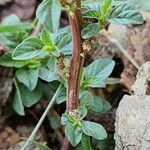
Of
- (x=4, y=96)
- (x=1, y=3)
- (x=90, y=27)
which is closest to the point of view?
(x=90, y=27)

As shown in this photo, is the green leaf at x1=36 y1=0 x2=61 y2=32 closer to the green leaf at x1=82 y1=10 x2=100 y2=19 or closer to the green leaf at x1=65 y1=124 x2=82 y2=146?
the green leaf at x1=82 y1=10 x2=100 y2=19

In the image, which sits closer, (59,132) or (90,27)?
(90,27)

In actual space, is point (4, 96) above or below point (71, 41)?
below

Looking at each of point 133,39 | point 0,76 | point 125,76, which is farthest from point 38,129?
point 133,39

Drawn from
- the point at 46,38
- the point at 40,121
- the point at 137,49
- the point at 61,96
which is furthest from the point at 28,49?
the point at 137,49

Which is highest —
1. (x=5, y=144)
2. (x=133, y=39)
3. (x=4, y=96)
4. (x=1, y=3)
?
(x=1, y=3)

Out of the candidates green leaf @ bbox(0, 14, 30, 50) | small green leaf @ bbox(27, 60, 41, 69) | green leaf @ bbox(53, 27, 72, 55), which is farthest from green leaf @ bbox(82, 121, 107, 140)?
green leaf @ bbox(0, 14, 30, 50)

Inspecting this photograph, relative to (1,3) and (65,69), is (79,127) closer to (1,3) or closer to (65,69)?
(65,69)

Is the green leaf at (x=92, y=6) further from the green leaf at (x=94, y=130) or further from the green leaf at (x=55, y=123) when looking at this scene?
the green leaf at (x=55, y=123)

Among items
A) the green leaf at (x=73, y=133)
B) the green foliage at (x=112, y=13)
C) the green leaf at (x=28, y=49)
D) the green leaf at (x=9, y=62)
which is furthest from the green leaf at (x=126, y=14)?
the green leaf at (x=9, y=62)
